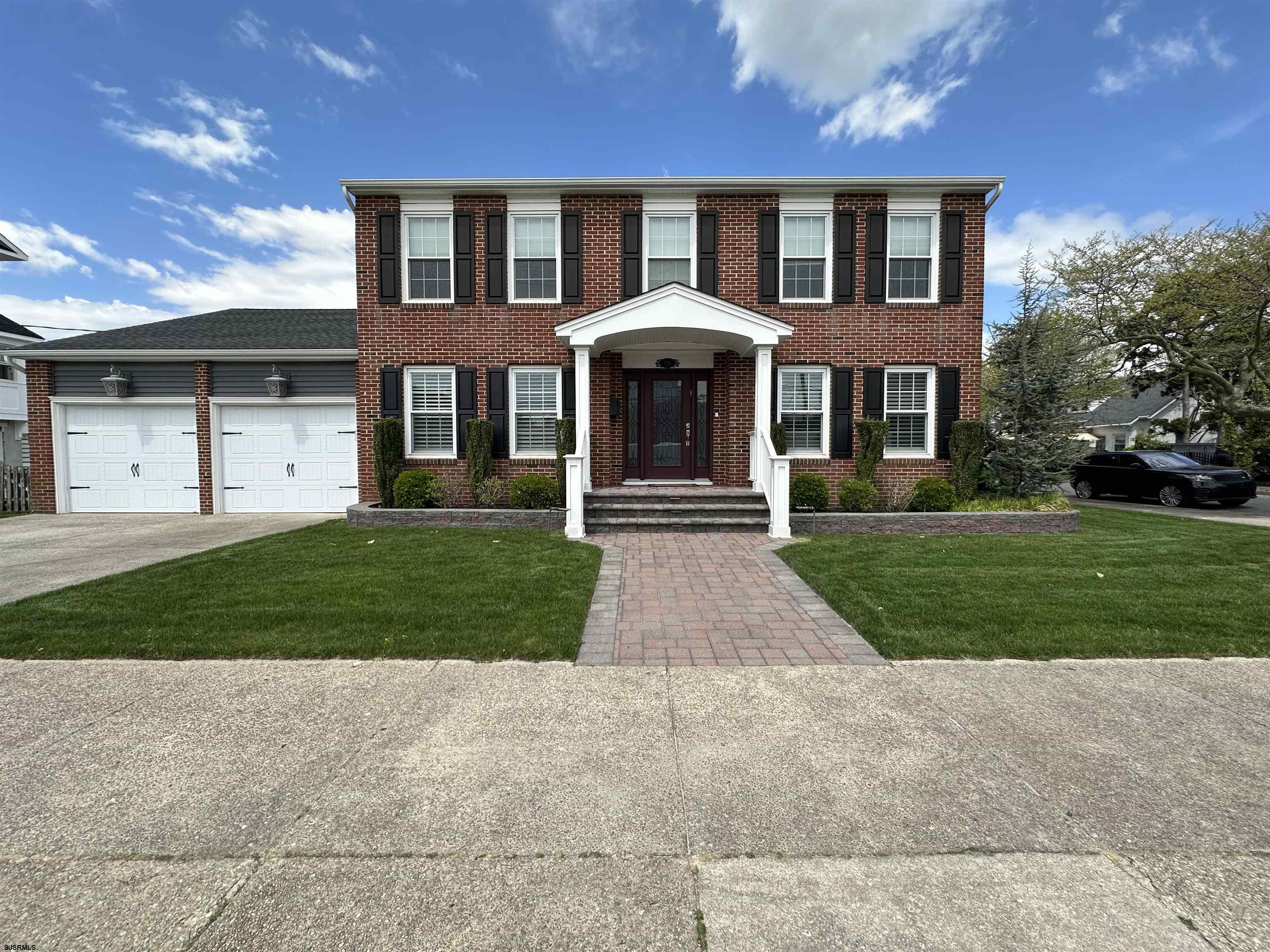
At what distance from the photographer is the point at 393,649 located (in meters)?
4.05

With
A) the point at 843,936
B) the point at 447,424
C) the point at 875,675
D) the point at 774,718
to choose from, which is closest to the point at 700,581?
the point at 875,675

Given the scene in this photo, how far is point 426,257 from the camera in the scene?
10.7 metres

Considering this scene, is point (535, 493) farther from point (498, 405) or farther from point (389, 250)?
point (389, 250)

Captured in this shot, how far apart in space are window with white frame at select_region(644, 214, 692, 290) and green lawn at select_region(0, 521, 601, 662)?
5.95m

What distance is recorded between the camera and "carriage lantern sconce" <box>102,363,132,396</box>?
1100cm

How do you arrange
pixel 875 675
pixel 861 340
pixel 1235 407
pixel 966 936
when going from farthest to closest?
pixel 1235 407, pixel 861 340, pixel 875 675, pixel 966 936

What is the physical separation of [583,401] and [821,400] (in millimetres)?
4657

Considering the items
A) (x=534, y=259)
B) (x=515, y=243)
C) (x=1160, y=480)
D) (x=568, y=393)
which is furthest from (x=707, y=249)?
(x=1160, y=480)

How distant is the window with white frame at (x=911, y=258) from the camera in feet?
34.7

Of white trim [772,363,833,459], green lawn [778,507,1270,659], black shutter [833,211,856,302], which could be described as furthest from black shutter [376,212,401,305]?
green lawn [778,507,1270,659]

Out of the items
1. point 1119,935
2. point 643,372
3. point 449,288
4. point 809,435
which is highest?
point 449,288

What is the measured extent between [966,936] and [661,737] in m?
1.50

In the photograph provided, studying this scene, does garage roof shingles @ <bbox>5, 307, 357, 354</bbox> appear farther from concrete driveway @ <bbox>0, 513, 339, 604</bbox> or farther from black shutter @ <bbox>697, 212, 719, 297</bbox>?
black shutter @ <bbox>697, 212, 719, 297</bbox>

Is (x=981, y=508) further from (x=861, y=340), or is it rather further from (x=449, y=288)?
(x=449, y=288)
